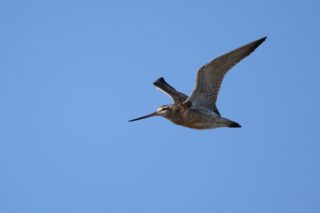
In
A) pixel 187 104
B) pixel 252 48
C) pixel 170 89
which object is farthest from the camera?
pixel 170 89

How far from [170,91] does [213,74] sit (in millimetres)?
1753

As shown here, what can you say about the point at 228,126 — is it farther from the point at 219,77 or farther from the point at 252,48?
the point at 252,48

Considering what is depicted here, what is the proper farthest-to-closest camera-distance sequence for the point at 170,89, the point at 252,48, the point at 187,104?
the point at 170,89, the point at 187,104, the point at 252,48

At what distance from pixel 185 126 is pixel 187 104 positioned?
2.08 ft

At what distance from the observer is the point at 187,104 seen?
15.6m

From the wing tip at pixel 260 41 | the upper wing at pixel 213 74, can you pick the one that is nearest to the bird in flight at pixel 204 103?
the upper wing at pixel 213 74

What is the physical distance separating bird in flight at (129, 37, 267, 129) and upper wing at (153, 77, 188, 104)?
34 millimetres

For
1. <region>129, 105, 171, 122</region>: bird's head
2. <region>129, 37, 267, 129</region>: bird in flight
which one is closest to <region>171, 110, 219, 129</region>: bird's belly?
<region>129, 37, 267, 129</region>: bird in flight

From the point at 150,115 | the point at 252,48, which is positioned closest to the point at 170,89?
the point at 150,115

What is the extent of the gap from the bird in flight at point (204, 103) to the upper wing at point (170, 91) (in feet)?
0.11

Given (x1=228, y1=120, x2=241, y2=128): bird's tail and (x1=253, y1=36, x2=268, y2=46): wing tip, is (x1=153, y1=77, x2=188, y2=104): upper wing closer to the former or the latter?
(x1=228, y1=120, x2=241, y2=128): bird's tail

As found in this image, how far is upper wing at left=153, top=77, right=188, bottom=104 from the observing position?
16.1 metres

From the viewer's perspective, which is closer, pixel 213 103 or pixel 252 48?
pixel 252 48

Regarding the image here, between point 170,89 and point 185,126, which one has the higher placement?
point 170,89
